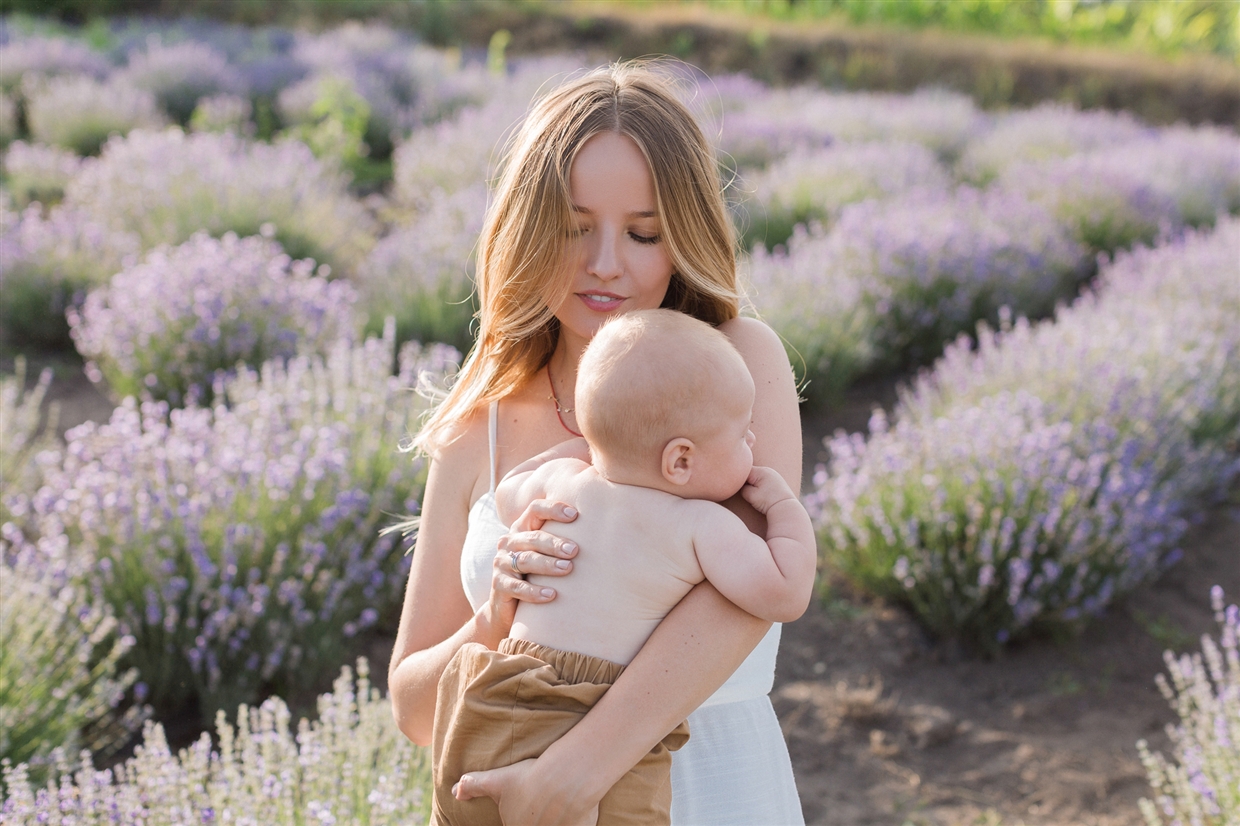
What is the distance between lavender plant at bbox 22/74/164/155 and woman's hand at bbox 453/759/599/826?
331 inches

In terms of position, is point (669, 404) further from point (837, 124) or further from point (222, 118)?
point (837, 124)

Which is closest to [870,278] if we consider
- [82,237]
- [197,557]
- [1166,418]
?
[1166,418]

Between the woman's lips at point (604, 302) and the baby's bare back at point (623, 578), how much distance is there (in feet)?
1.12

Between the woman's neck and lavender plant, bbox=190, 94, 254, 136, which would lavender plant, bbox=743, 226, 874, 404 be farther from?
lavender plant, bbox=190, 94, 254, 136

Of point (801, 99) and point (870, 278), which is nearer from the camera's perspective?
point (870, 278)

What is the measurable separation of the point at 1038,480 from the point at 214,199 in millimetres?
4711

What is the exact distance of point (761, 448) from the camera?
1581 millimetres

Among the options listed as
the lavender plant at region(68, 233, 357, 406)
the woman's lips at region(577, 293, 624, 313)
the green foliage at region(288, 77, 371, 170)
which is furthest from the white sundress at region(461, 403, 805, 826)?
the green foliage at region(288, 77, 371, 170)

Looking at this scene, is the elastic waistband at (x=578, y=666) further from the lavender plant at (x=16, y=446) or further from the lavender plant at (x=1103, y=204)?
the lavender plant at (x=1103, y=204)

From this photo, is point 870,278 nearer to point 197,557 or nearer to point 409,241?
point 409,241

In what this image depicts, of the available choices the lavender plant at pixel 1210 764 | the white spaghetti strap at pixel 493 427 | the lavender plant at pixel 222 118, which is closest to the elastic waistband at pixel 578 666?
the white spaghetti strap at pixel 493 427

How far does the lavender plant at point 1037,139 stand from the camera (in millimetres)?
8617

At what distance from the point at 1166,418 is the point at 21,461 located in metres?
4.34

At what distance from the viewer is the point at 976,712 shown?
3238 millimetres
